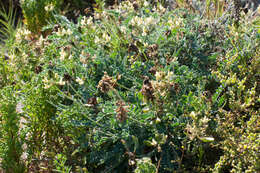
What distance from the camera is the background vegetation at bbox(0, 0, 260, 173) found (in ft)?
5.71

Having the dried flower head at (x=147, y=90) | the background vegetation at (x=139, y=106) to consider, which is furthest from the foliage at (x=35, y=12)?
the dried flower head at (x=147, y=90)

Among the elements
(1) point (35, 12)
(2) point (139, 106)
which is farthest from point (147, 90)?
(1) point (35, 12)

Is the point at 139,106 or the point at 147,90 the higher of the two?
the point at 147,90

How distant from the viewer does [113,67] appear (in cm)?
214

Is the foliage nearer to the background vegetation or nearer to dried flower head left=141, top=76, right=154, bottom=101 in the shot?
the background vegetation

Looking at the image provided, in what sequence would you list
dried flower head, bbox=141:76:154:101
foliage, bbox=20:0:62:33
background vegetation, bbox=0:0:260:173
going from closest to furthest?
dried flower head, bbox=141:76:154:101 < background vegetation, bbox=0:0:260:173 < foliage, bbox=20:0:62:33

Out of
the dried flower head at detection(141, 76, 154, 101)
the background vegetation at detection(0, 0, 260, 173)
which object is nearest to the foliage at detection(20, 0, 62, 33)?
the background vegetation at detection(0, 0, 260, 173)

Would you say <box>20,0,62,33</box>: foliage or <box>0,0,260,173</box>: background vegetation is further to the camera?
<box>20,0,62,33</box>: foliage

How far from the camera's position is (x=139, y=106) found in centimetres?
193

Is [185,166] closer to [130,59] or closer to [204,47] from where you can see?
[130,59]

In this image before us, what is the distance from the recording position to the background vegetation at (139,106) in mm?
1741

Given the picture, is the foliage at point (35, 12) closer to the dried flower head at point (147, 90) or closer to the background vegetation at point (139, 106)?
the background vegetation at point (139, 106)

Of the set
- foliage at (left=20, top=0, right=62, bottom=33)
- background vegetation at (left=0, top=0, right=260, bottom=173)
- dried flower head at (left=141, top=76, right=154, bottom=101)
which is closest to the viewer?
dried flower head at (left=141, top=76, right=154, bottom=101)

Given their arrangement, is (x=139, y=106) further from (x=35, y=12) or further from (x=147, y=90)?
(x=35, y=12)
